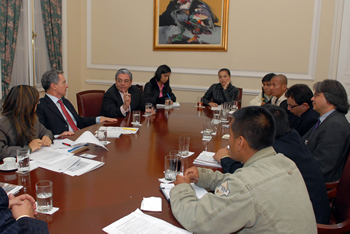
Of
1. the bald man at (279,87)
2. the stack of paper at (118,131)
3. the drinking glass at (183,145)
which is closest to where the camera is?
the drinking glass at (183,145)

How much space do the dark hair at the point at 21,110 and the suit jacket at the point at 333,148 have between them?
210 centimetres

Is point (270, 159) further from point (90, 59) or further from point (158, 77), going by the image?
point (90, 59)

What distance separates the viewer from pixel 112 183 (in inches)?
60.5

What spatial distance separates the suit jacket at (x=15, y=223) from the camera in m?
1.04

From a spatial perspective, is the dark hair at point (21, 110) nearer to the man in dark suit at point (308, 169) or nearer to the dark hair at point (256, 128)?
the man in dark suit at point (308, 169)

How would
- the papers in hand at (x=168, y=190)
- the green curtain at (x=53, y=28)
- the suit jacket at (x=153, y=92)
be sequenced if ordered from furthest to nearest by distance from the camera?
the green curtain at (x=53, y=28), the suit jacket at (x=153, y=92), the papers in hand at (x=168, y=190)

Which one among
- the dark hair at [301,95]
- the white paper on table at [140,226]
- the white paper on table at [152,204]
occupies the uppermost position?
the dark hair at [301,95]

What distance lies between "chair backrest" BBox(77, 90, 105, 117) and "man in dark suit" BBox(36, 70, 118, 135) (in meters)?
0.50

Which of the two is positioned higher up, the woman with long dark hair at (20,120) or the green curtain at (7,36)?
the green curtain at (7,36)

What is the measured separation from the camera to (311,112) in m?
2.88

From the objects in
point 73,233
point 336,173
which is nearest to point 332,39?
point 336,173

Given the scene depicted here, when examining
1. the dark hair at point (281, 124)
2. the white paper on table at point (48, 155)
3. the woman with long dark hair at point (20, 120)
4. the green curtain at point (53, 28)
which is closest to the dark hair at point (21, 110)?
the woman with long dark hair at point (20, 120)

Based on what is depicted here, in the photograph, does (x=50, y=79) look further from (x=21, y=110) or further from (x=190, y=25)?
(x=190, y=25)

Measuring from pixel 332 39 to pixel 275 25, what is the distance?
3.14 ft
